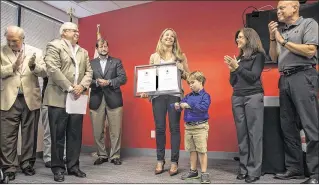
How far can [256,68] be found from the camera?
2.25 metres

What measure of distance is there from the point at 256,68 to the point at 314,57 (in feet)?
1.48

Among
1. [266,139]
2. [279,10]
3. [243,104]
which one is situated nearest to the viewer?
[279,10]

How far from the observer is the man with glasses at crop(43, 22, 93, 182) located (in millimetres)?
2312

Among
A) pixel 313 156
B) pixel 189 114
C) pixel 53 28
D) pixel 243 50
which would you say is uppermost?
pixel 53 28

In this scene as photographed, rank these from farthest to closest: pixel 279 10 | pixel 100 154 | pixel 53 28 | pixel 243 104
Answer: pixel 53 28
pixel 100 154
pixel 243 104
pixel 279 10

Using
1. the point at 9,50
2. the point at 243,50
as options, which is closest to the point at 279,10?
the point at 243,50

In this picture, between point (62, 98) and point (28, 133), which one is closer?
point (62, 98)

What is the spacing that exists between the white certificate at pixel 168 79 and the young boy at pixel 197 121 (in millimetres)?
158

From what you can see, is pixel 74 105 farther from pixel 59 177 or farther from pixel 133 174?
pixel 133 174

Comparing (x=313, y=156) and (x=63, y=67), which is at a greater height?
(x=63, y=67)

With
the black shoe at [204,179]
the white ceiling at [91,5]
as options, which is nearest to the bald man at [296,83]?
the black shoe at [204,179]

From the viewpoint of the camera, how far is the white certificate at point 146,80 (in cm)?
251

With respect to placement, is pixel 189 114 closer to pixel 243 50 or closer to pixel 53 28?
pixel 243 50

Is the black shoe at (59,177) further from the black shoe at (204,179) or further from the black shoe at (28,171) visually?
the black shoe at (204,179)
